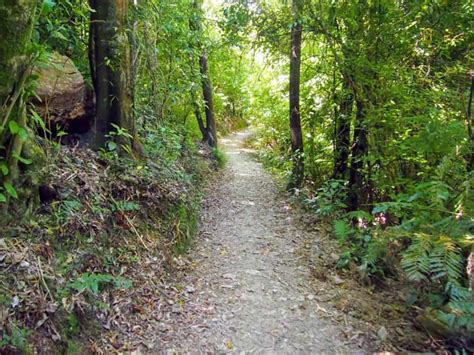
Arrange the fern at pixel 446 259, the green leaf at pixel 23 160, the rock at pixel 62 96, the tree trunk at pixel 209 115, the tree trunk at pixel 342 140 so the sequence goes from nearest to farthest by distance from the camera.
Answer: the fern at pixel 446 259
the green leaf at pixel 23 160
the rock at pixel 62 96
the tree trunk at pixel 342 140
the tree trunk at pixel 209 115

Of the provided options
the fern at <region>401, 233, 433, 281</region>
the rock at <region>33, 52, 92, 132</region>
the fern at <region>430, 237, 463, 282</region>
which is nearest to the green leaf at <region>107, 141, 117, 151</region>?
the rock at <region>33, 52, 92, 132</region>

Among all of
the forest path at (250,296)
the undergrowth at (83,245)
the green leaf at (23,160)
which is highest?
the green leaf at (23,160)

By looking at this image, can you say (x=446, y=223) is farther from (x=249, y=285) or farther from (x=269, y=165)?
(x=269, y=165)

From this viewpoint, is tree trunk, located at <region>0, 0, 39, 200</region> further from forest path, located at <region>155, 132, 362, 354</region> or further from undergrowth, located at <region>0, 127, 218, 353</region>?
forest path, located at <region>155, 132, 362, 354</region>

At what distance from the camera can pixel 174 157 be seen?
6.30 meters

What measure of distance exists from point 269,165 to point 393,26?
764cm

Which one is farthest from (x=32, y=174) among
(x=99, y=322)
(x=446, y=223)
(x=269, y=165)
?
(x=269, y=165)

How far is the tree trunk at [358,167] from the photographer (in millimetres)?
5673

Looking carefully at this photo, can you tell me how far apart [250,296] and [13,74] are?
2.92m

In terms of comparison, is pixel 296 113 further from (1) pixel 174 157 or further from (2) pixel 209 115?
(2) pixel 209 115

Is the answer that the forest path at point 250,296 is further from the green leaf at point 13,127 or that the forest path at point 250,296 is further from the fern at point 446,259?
the green leaf at point 13,127

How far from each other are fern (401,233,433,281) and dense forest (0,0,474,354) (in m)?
0.02

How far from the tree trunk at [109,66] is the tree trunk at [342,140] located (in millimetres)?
4001

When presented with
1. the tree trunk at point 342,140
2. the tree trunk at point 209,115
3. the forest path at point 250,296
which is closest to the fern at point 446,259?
the forest path at point 250,296
